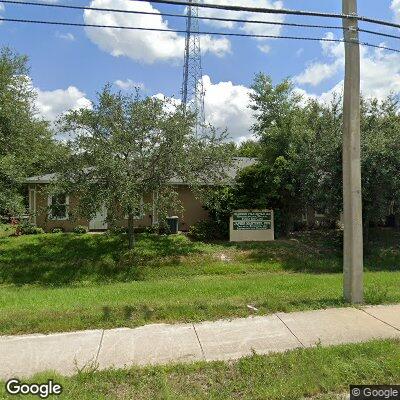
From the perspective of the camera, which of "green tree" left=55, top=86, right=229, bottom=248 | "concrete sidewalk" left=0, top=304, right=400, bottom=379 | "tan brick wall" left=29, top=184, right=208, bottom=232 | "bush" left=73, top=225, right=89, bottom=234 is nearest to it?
"concrete sidewalk" left=0, top=304, right=400, bottom=379

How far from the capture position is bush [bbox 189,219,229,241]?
1808 centimetres

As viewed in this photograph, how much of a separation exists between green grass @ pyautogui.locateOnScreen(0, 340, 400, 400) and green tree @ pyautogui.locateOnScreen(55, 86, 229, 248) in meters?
9.50

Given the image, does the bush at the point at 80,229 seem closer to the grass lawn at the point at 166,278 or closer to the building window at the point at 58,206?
the grass lawn at the point at 166,278

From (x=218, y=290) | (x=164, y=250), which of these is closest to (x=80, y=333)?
(x=218, y=290)

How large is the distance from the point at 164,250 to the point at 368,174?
27.6 ft

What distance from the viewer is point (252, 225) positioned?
17875 millimetres

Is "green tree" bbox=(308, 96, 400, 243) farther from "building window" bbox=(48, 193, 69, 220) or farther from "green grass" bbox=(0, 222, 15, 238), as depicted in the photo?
"green grass" bbox=(0, 222, 15, 238)

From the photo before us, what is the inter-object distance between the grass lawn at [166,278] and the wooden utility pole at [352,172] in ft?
1.63

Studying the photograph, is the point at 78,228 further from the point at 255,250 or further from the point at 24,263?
the point at 255,250

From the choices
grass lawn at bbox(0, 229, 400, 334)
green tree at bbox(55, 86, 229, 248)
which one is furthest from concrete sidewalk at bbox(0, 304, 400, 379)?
green tree at bbox(55, 86, 229, 248)

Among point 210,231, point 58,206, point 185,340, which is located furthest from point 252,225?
point 185,340

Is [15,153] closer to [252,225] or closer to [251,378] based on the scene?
[252,225]

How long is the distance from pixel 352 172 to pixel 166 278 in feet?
→ 26.6

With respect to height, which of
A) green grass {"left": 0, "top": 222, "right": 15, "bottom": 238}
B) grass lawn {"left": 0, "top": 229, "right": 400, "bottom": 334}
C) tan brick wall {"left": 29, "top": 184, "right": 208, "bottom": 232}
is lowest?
grass lawn {"left": 0, "top": 229, "right": 400, "bottom": 334}
